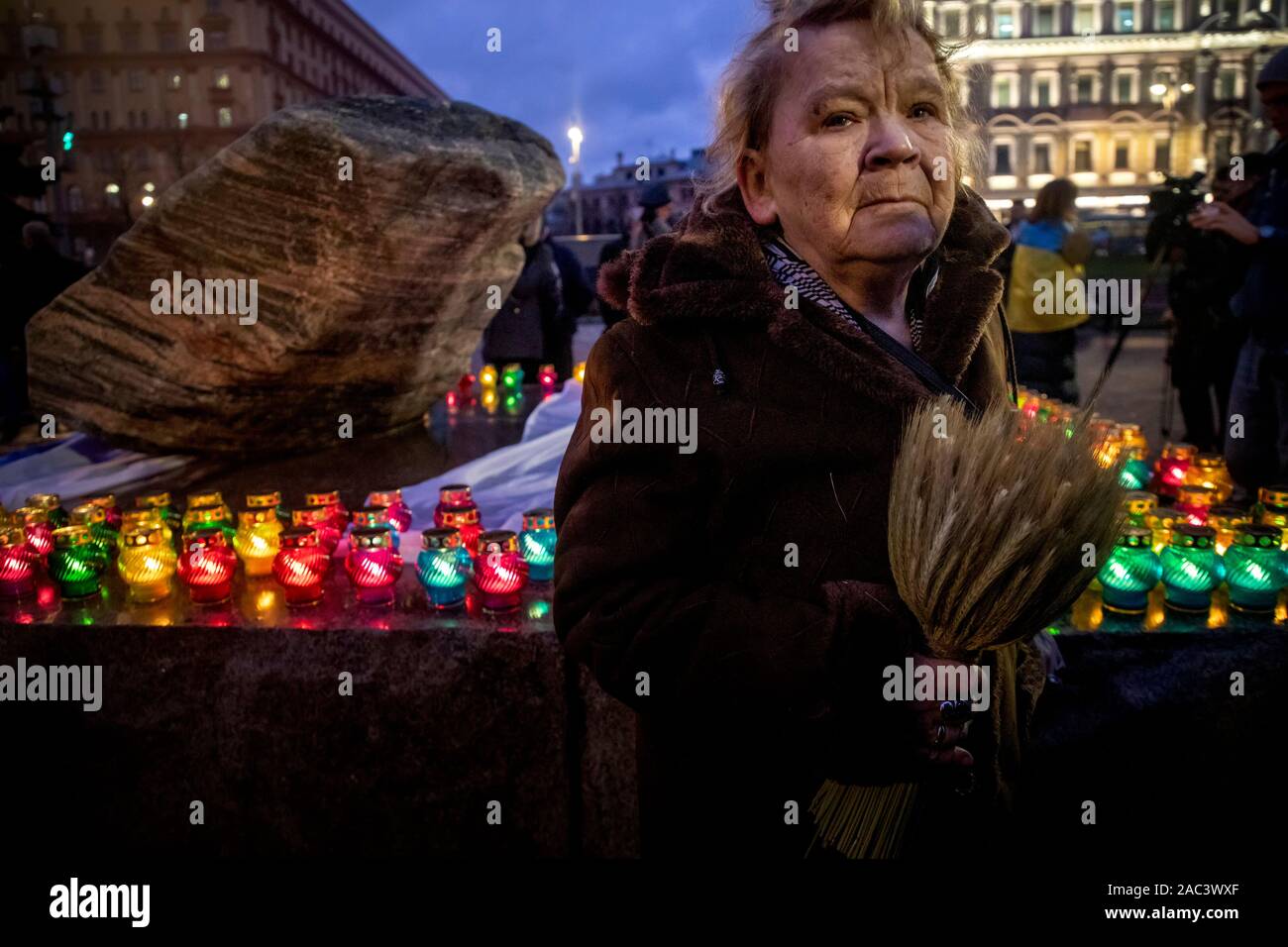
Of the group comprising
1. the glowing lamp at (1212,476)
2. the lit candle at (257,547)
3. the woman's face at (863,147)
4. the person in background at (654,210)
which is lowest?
the lit candle at (257,547)

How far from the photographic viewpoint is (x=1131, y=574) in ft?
8.41

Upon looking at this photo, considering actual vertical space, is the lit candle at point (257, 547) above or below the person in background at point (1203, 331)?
below

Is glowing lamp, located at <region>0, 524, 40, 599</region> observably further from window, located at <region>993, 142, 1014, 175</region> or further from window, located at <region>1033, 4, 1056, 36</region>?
window, located at <region>1033, 4, 1056, 36</region>

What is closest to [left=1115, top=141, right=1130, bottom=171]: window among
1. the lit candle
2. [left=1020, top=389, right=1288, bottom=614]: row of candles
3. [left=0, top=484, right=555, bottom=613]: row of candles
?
[left=1020, top=389, right=1288, bottom=614]: row of candles

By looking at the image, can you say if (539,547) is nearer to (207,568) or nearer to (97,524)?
(207,568)

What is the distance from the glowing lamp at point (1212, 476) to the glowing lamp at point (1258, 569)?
3.07ft

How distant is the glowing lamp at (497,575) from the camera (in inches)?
104

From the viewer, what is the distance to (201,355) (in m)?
3.76

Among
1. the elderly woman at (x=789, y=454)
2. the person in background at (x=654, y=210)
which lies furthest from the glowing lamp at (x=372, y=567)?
the person in background at (x=654, y=210)

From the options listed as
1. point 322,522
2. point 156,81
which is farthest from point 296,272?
point 156,81

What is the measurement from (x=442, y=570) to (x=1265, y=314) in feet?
12.5

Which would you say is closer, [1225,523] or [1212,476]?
[1225,523]

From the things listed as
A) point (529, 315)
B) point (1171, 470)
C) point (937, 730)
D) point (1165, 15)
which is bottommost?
point (937, 730)

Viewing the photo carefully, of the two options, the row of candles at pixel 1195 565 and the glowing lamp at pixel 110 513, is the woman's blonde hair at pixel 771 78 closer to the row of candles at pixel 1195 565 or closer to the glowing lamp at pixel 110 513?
the row of candles at pixel 1195 565
